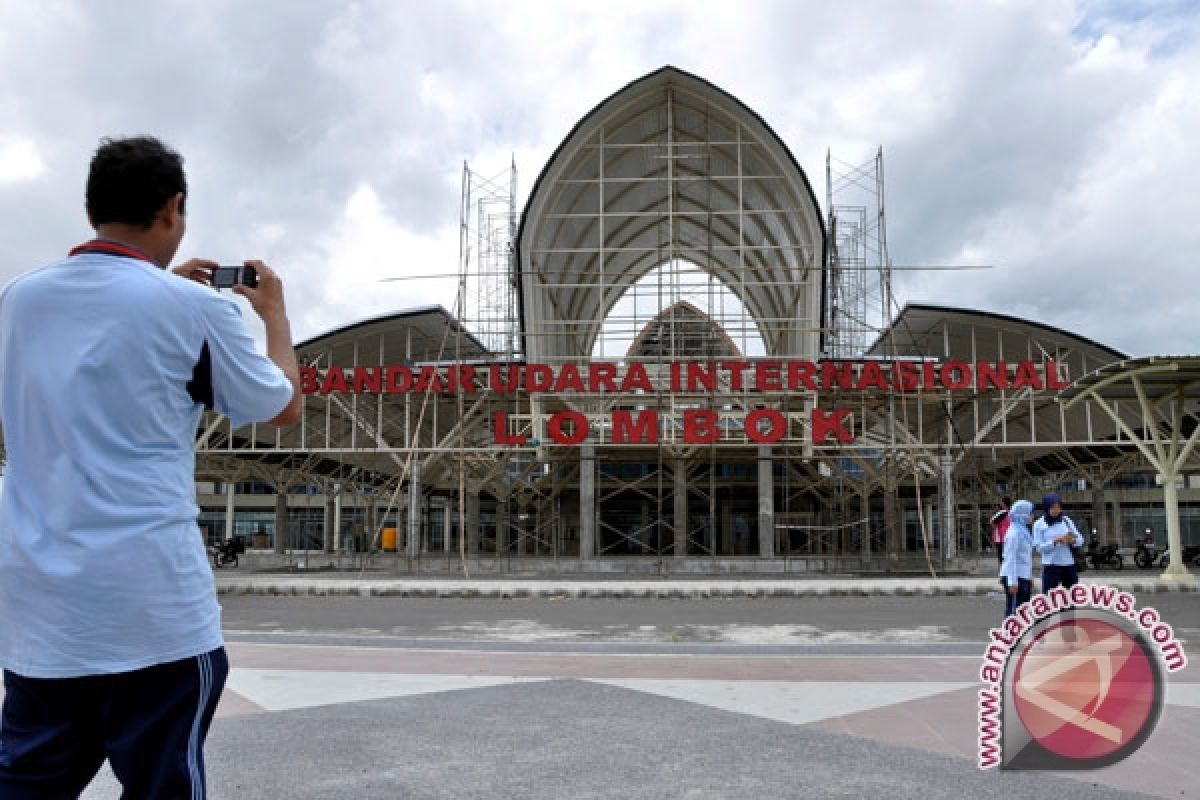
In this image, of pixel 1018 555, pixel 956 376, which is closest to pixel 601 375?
pixel 956 376

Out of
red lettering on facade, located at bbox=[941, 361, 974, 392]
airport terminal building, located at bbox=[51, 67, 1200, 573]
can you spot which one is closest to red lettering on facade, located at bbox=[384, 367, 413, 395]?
airport terminal building, located at bbox=[51, 67, 1200, 573]

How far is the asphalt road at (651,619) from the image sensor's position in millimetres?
10562

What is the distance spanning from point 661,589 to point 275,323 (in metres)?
15.2

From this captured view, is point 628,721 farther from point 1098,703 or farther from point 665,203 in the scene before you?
point 665,203

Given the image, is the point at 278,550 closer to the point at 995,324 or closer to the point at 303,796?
the point at 995,324

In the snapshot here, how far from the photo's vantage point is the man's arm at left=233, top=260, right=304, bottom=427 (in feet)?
7.43

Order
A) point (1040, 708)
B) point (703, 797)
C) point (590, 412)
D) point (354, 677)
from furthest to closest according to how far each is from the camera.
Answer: point (590, 412), point (354, 677), point (1040, 708), point (703, 797)

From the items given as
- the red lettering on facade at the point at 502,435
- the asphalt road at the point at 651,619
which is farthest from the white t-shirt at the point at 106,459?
the red lettering on facade at the point at 502,435

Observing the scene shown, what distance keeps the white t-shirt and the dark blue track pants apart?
60mm

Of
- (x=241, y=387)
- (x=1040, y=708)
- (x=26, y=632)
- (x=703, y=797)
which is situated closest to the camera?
(x=26, y=632)

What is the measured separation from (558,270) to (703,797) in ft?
100.0

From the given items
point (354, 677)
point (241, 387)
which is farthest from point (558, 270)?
point (241, 387)

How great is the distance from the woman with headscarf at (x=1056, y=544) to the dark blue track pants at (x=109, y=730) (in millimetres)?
9390

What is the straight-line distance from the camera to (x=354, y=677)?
7.20 metres
